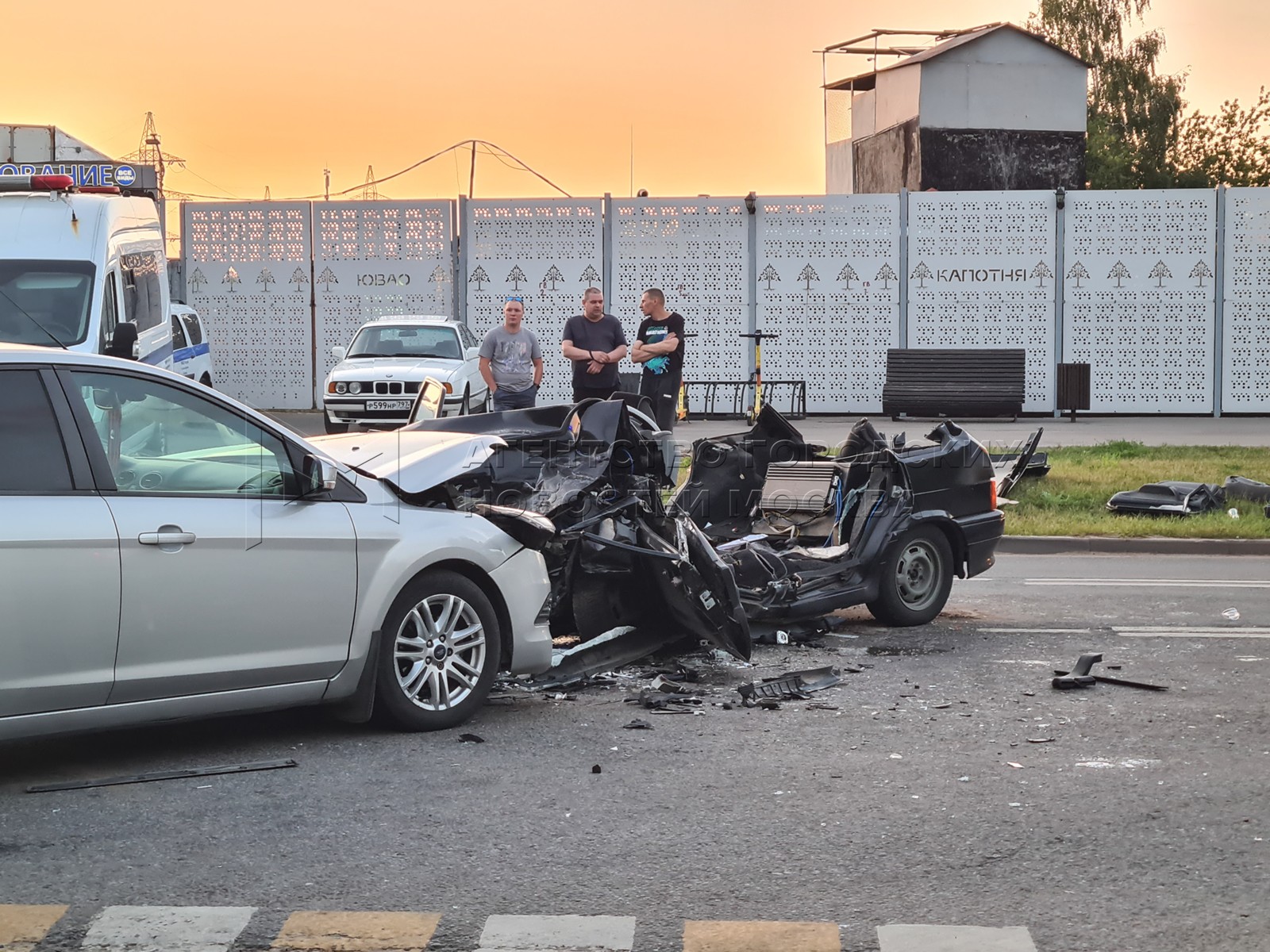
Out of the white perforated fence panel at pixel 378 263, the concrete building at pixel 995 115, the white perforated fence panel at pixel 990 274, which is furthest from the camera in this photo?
the concrete building at pixel 995 115

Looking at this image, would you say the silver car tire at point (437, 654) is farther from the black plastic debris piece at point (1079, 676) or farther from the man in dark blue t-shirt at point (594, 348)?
the man in dark blue t-shirt at point (594, 348)

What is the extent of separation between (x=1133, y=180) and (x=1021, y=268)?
4288 cm

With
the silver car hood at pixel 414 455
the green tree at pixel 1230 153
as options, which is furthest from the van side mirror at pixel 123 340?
the green tree at pixel 1230 153

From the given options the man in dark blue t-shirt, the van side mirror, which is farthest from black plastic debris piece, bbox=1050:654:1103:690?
the van side mirror

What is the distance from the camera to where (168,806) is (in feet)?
17.4

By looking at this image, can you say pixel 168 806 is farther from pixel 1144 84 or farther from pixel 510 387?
pixel 1144 84

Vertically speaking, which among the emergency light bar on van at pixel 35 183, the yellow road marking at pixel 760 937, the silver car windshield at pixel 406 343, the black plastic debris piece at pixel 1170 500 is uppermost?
the emergency light bar on van at pixel 35 183

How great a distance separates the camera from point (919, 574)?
912cm

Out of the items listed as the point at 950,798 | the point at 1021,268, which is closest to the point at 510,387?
the point at 950,798

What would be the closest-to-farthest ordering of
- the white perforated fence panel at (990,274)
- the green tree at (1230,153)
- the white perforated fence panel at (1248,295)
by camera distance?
the white perforated fence panel at (1248,295) → the white perforated fence panel at (990,274) → the green tree at (1230,153)

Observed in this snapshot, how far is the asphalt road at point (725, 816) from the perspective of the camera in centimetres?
436

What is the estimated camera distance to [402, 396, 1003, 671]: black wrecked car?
7324mm

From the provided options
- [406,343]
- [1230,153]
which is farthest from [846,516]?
[1230,153]

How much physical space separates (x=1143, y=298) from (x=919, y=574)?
19.4 metres
